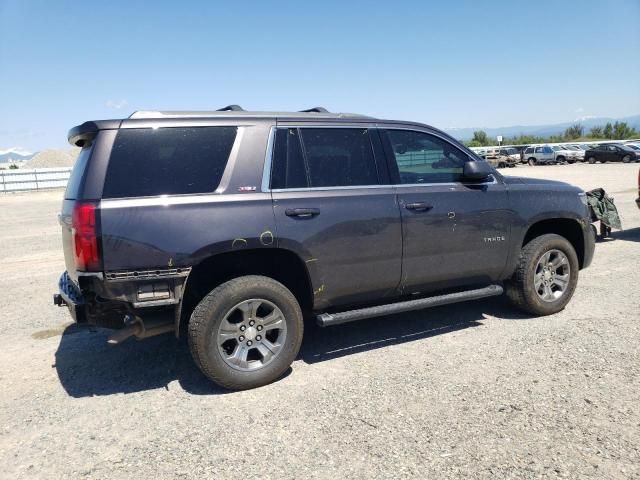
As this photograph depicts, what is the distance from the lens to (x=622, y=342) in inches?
177

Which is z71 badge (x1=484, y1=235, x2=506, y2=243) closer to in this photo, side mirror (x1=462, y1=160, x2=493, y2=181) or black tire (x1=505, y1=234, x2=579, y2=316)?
black tire (x1=505, y1=234, x2=579, y2=316)

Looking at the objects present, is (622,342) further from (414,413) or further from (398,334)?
(414,413)

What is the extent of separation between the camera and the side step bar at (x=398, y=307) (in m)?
4.12

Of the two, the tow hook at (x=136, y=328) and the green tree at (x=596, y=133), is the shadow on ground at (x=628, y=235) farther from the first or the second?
the green tree at (x=596, y=133)

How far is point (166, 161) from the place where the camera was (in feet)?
12.2

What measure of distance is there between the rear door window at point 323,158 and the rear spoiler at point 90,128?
1197mm

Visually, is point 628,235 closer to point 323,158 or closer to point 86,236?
point 323,158

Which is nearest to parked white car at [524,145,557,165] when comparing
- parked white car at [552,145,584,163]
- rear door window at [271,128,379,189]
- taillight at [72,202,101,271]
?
parked white car at [552,145,584,163]

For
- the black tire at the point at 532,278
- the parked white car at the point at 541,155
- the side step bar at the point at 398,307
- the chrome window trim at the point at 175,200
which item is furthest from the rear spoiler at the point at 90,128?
the parked white car at the point at 541,155

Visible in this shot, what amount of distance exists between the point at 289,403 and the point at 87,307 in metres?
1.61

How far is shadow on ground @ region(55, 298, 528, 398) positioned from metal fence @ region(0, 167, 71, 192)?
3199 cm

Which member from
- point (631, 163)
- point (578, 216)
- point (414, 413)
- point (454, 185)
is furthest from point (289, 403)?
point (631, 163)

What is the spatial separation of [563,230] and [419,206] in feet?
7.04

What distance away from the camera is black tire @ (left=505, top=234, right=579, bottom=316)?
5.11 metres
